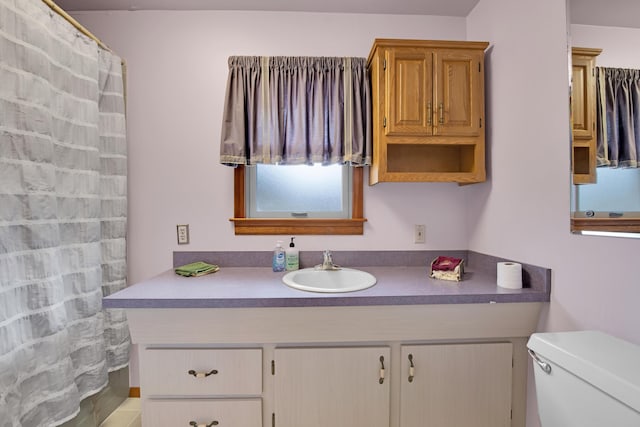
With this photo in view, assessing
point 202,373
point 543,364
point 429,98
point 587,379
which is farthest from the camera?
point 429,98

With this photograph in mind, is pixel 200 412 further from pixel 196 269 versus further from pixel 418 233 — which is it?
pixel 418 233

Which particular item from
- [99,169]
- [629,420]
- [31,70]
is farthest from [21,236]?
[629,420]

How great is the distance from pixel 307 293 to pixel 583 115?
1.27 m

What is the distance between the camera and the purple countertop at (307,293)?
1.22m

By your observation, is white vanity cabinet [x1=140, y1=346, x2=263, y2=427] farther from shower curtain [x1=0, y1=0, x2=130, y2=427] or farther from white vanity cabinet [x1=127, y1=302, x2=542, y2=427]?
shower curtain [x1=0, y1=0, x2=130, y2=427]

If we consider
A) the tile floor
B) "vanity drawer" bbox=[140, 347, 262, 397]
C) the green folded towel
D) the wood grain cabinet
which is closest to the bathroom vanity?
"vanity drawer" bbox=[140, 347, 262, 397]

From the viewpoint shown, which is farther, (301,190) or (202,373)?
(301,190)

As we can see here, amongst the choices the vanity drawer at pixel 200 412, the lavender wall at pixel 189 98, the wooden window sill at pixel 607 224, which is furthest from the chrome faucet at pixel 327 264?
the wooden window sill at pixel 607 224

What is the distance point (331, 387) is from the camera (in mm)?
1288

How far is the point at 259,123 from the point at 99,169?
0.89m

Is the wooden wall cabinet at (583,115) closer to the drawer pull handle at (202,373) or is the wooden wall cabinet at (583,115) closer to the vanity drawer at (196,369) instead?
the vanity drawer at (196,369)

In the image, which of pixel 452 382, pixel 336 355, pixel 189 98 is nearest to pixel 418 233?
pixel 452 382

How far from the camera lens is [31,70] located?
1.21 meters

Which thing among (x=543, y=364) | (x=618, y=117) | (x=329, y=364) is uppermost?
(x=618, y=117)
